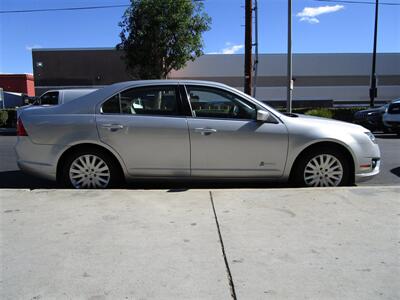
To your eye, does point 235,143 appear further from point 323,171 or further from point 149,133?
point 323,171

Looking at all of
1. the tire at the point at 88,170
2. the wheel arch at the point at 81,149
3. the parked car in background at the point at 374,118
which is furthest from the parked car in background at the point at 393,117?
the tire at the point at 88,170

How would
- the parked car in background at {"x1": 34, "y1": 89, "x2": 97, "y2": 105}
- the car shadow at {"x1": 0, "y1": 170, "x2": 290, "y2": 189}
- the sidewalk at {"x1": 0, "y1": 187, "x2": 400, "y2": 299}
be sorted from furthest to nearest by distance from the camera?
the parked car in background at {"x1": 34, "y1": 89, "x2": 97, "y2": 105}
the car shadow at {"x1": 0, "y1": 170, "x2": 290, "y2": 189}
the sidewalk at {"x1": 0, "y1": 187, "x2": 400, "y2": 299}

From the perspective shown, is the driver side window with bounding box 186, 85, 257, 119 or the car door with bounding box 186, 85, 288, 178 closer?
the car door with bounding box 186, 85, 288, 178

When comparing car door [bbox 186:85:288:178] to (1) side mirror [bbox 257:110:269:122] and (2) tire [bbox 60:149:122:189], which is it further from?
(2) tire [bbox 60:149:122:189]

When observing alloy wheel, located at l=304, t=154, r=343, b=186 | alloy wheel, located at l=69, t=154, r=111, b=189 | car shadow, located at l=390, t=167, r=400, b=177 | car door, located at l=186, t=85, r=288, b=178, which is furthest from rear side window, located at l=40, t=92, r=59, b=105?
alloy wheel, located at l=304, t=154, r=343, b=186

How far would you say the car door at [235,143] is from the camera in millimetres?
5660

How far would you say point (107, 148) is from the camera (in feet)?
18.7

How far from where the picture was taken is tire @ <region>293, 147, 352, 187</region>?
5805 mm

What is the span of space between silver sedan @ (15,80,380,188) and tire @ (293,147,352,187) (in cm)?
1

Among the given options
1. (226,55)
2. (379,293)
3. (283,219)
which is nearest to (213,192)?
(283,219)

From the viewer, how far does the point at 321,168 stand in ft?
19.1

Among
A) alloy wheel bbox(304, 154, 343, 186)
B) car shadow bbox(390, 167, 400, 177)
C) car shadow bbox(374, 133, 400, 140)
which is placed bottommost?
car shadow bbox(374, 133, 400, 140)

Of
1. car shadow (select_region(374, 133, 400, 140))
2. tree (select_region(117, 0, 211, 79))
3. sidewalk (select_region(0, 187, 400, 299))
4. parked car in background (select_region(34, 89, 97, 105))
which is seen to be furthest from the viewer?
tree (select_region(117, 0, 211, 79))

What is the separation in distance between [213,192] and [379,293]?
2582 millimetres
